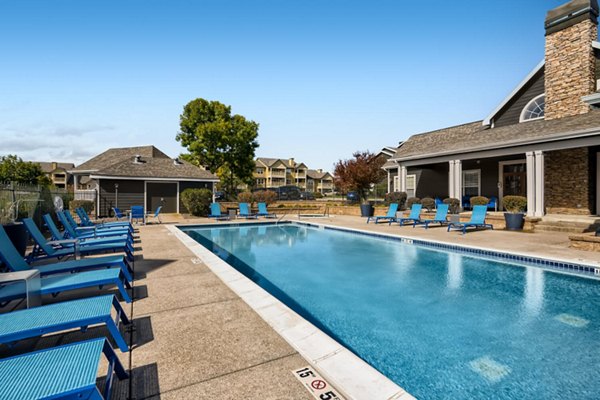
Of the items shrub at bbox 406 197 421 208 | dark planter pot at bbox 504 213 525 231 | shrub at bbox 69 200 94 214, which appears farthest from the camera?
shrub at bbox 69 200 94 214

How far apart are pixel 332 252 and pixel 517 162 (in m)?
13.7

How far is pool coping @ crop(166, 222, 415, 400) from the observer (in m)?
2.38

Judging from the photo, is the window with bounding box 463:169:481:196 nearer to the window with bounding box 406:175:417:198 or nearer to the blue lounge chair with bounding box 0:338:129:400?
the window with bounding box 406:175:417:198

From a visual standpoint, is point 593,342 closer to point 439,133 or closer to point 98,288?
point 98,288

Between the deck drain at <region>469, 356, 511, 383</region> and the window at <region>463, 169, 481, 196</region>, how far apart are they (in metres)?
18.3

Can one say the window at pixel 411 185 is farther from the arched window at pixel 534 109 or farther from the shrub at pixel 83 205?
the shrub at pixel 83 205

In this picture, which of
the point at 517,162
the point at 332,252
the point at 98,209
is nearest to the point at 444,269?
the point at 332,252

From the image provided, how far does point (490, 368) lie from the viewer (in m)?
Answer: 3.58

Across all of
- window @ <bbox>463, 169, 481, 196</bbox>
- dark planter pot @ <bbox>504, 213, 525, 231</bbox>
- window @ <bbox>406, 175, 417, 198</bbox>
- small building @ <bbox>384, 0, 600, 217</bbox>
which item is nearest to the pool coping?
dark planter pot @ <bbox>504, 213, 525, 231</bbox>

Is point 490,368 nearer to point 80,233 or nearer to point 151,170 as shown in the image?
point 80,233

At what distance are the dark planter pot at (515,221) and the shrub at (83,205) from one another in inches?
912

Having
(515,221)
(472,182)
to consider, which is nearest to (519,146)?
(515,221)

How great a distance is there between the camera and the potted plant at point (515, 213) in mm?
12773

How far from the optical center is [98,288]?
502 cm
